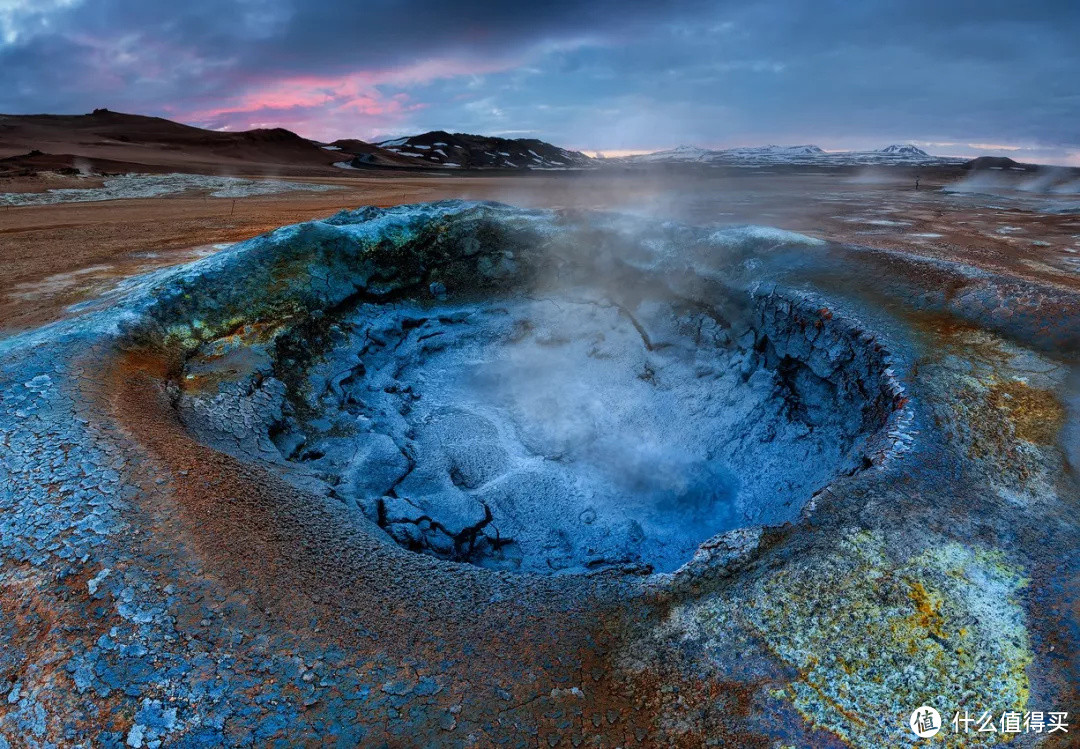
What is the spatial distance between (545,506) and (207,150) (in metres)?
48.0

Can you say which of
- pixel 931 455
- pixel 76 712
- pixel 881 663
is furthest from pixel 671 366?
pixel 76 712

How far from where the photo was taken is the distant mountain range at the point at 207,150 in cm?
3033

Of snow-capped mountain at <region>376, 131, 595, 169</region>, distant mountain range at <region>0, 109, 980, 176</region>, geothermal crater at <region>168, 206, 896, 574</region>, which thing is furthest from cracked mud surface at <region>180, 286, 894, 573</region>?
snow-capped mountain at <region>376, 131, 595, 169</region>

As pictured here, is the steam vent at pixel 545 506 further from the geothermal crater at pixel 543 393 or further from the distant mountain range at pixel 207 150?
the distant mountain range at pixel 207 150

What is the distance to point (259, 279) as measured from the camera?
6531mm

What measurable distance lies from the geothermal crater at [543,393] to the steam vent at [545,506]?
0.04m

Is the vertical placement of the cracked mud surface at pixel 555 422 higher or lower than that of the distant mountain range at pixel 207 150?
lower

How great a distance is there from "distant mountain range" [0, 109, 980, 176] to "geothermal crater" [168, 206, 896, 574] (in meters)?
24.6

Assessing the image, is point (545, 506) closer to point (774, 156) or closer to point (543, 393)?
point (543, 393)

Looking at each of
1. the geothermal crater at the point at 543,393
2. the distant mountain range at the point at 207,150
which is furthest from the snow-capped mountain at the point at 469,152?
the geothermal crater at the point at 543,393

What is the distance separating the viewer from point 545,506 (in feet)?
17.5

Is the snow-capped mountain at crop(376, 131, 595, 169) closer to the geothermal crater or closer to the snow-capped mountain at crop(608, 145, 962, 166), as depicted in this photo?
the snow-capped mountain at crop(608, 145, 962, 166)

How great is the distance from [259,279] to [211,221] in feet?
33.4

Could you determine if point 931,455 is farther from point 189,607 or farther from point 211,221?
point 211,221
